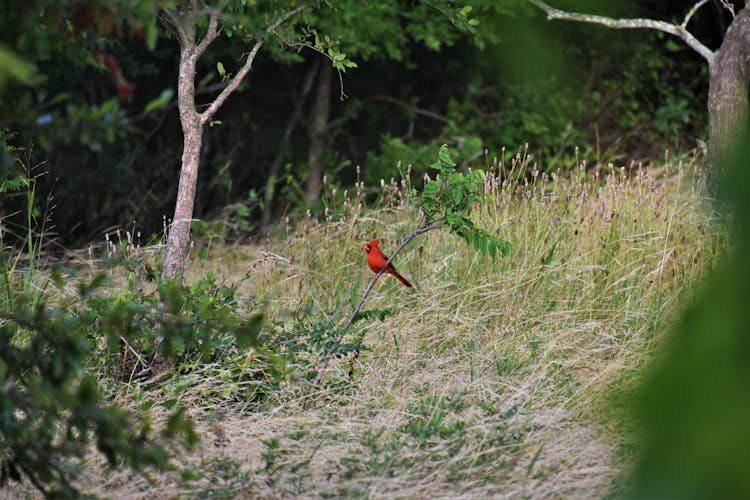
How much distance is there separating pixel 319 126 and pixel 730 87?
465cm

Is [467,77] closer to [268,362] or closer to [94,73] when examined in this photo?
[94,73]

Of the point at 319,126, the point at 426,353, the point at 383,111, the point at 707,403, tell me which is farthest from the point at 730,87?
the point at 707,403

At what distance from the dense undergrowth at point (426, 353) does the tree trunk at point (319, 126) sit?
137 inches

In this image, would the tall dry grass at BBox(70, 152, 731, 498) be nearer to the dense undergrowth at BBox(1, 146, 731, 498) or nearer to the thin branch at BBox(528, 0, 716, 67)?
the dense undergrowth at BBox(1, 146, 731, 498)

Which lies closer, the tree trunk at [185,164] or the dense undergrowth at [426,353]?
the dense undergrowth at [426,353]

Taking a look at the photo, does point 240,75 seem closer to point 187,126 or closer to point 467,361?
point 187,126

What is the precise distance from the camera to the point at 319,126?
9.91 metres

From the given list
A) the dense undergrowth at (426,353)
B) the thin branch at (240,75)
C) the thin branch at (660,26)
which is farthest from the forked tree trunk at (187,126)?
the thin branch at (660,26)

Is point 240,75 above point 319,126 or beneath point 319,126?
above

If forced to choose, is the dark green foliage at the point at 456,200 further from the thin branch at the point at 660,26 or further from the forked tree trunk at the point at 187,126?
the thin branch at the point at 660,26

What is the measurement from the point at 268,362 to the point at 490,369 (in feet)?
3.24

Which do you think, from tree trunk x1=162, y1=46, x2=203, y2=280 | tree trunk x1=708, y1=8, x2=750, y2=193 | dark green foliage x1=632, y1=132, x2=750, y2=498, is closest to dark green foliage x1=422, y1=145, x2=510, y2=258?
tree trunk x1=162, y1=46, x2=203, y2=280

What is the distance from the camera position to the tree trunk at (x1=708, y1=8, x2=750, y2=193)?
6180 mm

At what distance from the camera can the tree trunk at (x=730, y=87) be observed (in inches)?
243
